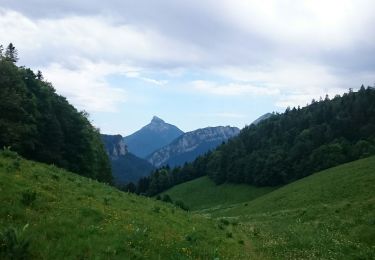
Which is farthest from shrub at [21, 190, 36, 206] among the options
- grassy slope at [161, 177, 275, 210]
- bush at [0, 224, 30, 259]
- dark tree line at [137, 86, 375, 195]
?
dark tree line at [137, 86, 375, 195]

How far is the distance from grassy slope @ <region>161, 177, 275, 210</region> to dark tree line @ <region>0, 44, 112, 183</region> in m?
44.4

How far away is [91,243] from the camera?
1330 cm

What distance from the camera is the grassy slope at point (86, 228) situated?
12789 mm

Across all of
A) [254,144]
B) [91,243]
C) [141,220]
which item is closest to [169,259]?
[91,243]

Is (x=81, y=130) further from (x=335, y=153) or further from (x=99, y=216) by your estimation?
(x=335, y=153)

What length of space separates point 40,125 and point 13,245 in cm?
6662

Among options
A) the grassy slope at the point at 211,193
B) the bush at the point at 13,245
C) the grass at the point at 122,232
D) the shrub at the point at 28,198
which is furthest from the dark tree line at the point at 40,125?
the bush at the point at 13,245

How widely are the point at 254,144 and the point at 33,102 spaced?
12552cm

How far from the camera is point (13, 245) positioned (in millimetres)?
11188

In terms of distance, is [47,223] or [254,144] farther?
[254,144]

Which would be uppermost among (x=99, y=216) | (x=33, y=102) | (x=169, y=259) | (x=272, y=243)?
(x=33, y=102)

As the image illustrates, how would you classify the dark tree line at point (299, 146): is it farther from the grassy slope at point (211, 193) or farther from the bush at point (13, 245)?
the bush at point (13, 245)

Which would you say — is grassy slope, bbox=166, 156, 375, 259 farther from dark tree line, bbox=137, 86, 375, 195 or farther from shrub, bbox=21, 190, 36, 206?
dark tree line, bbox=137, 86, 375, 195

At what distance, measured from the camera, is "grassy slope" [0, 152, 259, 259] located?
1279 centimetres
